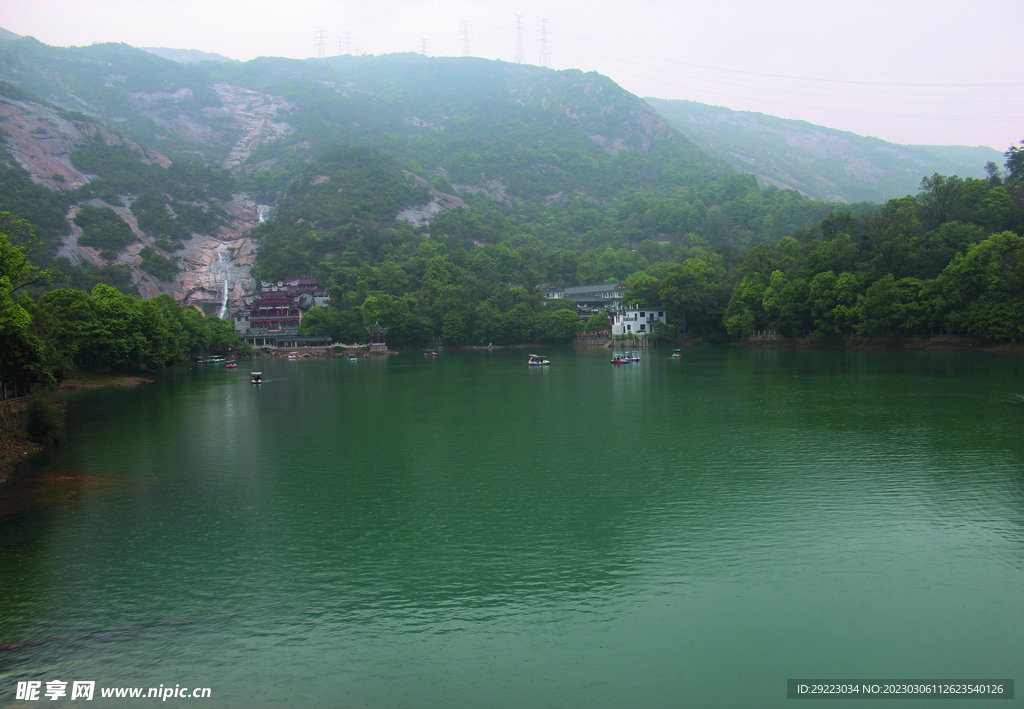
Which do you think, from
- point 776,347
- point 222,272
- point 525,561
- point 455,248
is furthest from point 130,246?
point 525,561

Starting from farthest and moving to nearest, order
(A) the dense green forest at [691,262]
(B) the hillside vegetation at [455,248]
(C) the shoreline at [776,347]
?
(A) the dense green forest at [691,262] < (B) the hillside vegetation at [455,248] < (C) the shoreline at [776,347]

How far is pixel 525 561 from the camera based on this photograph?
1382cm

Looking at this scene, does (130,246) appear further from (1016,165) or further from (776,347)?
(1016,165)

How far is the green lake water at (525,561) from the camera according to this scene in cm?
979

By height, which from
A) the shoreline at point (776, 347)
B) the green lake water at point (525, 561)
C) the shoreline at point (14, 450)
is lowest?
the green lake water at point (525, 561)

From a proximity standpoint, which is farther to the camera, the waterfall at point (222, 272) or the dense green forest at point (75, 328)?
A: the waterfall at point (222, 272)

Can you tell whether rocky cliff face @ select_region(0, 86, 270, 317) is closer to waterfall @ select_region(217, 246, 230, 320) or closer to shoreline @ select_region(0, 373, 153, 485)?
waterfall @ select_region(217, 246, 230, 320)

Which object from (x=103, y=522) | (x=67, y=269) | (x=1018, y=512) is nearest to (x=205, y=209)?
(x=67, y=269)

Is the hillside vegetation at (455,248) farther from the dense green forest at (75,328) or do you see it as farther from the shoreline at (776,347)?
the shoreline at (776,347)

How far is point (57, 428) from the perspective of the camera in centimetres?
3014

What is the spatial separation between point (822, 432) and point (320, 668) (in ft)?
74.8

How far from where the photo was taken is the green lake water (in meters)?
9.79

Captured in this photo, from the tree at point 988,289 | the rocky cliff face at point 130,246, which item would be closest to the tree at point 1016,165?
the tree at point 988,289

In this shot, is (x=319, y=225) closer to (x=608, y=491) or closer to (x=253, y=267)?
(x=253, y=267)
